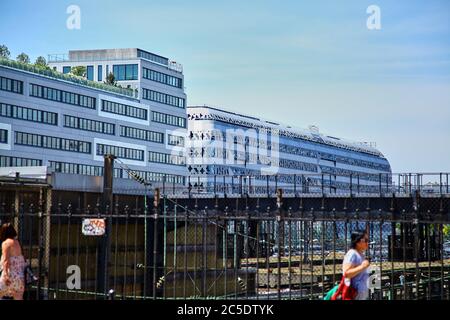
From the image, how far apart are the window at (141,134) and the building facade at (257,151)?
7322mm

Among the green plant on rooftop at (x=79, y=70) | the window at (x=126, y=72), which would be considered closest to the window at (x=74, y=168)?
the window at (x=126, y=72)

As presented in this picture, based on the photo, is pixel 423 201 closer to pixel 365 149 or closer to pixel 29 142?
pixel 29 142

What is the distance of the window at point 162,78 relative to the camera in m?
111

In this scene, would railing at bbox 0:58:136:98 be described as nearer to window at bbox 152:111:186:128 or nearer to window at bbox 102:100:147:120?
window at bbox 102:100:147:120

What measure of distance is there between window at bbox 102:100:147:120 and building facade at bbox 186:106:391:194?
38.2 feet

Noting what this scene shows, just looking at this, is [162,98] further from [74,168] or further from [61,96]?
[61,96]

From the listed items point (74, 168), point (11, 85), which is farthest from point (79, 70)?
point (11, 85)

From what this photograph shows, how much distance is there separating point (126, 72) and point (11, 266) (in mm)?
93723

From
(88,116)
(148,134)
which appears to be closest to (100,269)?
(88,116)

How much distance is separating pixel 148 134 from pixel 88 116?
12.0 metres

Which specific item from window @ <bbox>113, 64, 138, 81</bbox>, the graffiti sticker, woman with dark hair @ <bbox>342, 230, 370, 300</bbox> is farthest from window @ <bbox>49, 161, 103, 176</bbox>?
woman with dark hair @ <bbox>342, 230, 370, 300</bbox>
